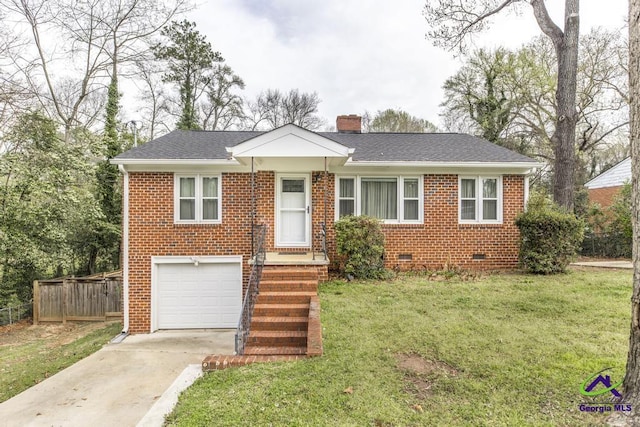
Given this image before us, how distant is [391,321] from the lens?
212 inches

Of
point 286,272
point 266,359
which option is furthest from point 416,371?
point 286,272

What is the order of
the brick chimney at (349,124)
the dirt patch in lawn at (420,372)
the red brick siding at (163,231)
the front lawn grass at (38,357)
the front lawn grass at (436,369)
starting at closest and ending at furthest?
1. the front lawn grass at (436,369)
2. the dirt patch in lawn at (420,372)
3. the front lawn grass at (38,357)
4. the red brick siding at (163,231)
5. the brick chimney at (349,124)

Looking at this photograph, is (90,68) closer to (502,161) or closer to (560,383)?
(502,161)

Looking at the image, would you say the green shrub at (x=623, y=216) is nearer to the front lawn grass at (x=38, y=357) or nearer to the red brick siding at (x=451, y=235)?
the red brick siding at (x=451, y=235)

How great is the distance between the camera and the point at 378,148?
10.2 meters

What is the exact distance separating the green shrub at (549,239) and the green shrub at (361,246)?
397 centimetres

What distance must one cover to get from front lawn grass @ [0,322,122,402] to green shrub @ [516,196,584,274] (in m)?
11.5

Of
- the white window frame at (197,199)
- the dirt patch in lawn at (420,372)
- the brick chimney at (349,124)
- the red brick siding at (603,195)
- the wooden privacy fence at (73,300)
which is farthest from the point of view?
the red brick siding at (603,195)

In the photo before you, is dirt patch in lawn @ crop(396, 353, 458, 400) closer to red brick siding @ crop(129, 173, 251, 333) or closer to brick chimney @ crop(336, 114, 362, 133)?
red brick siding @ crop(129, 173, 251, 333)

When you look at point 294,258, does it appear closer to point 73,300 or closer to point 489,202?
point 489,202

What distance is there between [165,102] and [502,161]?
22.1 metres

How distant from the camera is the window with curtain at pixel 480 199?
30.9 feet

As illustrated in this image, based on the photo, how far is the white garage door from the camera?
9148mm

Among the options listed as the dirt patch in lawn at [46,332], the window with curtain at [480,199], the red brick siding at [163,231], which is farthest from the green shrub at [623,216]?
the dirt patch in lawn at [46,332]
